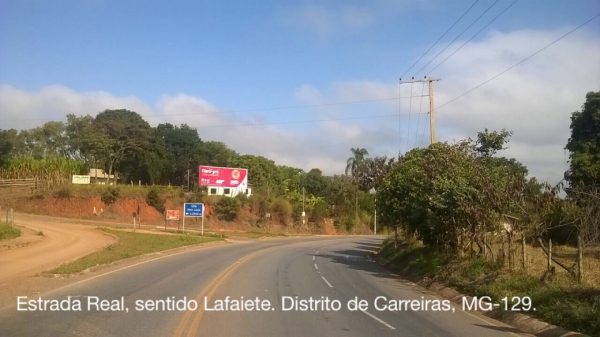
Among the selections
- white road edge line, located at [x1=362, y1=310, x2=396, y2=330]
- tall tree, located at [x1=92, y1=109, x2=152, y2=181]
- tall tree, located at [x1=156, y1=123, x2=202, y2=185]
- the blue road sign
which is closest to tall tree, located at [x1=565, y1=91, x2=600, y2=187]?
white road edge line, located at [x1=362, y1=310, x2=396, y2=330]

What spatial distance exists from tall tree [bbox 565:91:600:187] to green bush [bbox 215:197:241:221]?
45.6 m

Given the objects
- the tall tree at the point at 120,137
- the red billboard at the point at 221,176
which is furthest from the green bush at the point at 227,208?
the tall tree at the point at 120,137

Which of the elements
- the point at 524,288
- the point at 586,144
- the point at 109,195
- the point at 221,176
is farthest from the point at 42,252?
the point at 221,176

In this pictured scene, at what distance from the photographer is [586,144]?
42125 mm

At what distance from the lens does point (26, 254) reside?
1069 inches

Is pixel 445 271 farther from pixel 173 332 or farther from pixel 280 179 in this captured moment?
pixel 280 179

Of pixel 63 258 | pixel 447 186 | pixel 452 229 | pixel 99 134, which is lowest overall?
pixel 63 258

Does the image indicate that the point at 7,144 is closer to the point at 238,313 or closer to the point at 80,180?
the point at 80,180

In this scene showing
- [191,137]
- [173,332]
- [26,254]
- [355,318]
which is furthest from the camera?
[191,137]

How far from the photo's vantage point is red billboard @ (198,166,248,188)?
7506 centimetres

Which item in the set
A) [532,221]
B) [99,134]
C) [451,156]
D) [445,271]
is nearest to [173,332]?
[445,271]

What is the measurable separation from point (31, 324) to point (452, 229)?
54.8 ft

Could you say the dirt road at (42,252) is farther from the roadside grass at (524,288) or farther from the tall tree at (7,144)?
the tall tree at (7,144)

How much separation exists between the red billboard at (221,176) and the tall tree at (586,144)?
4412cm
